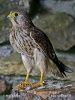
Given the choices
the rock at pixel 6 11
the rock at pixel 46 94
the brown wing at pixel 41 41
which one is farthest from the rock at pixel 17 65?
the rock at pixel 46 94

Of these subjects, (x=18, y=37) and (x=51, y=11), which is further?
(x=51, y=11)

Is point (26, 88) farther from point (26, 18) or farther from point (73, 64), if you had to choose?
point (73, 64)

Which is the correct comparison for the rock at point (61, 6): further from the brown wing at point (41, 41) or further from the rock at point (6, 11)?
the brown wing at point (41, 41)

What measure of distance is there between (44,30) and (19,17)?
686mm

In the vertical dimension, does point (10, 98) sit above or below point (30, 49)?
below

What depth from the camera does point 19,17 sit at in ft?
8.43

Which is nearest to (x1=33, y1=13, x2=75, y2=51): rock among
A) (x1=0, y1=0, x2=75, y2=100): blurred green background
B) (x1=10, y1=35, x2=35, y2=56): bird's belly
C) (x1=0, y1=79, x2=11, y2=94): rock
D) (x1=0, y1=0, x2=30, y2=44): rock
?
(x1=0, y1=0, x2=75, y2=100): blurred green background

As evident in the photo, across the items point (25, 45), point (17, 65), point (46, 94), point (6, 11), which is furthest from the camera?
point (6, 11)

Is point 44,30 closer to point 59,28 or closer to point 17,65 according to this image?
point 59,28

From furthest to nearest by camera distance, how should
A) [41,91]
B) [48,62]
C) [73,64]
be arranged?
[73,64], [48,62], [41,91]

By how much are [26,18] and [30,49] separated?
202 millimetres

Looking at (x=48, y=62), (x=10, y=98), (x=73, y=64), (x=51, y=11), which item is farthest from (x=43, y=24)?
(x=10, y=98)

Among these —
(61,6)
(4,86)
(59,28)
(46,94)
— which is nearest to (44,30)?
(59,28)

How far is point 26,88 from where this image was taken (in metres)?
2.60
